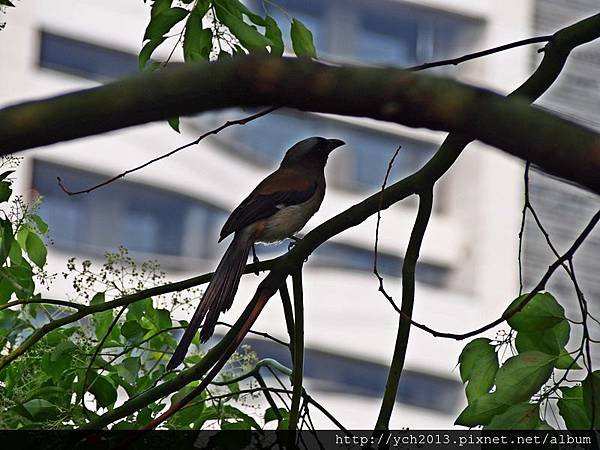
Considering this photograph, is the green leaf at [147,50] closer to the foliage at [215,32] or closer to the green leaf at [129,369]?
the foliage at [215,32]

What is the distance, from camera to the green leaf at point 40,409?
5.24 feet

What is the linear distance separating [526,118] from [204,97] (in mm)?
174

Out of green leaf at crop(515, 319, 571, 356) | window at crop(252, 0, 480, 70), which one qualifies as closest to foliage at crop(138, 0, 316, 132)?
green leaf at crop(515, 319, 571, 356)

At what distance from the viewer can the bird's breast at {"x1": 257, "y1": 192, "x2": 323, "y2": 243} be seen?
95.5 inches

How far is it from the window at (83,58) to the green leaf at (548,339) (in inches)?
578

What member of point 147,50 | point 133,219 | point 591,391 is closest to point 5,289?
point 147,50

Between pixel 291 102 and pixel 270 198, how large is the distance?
1850 millimetres

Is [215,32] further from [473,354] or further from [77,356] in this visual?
[473,354]

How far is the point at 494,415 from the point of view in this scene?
4.31 feet

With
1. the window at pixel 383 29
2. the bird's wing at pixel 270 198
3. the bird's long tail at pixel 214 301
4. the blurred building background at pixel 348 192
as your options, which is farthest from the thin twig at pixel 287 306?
the window at pixel 383 29

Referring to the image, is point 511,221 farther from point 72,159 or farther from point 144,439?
point 144,439

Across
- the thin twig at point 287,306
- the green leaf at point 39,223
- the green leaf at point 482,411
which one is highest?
the green leaf at point 39,223

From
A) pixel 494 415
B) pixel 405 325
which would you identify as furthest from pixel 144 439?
pixel 494 415

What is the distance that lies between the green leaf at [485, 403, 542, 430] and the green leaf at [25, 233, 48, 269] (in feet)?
2.77
